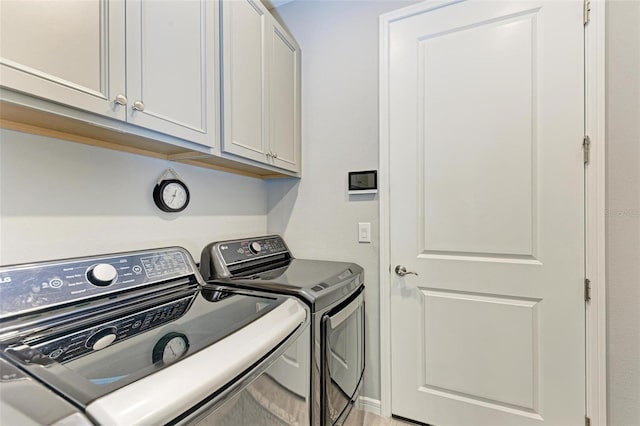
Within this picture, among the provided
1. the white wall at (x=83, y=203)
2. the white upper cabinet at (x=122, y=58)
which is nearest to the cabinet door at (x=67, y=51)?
the white upper cabinet at (x=122, y=58)

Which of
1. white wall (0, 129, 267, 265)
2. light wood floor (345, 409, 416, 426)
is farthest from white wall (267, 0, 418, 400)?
white wall (0, 129, 267, 265)

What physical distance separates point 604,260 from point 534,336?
49 cm

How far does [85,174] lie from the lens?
3.59 ft

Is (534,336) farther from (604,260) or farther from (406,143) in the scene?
(406,143)

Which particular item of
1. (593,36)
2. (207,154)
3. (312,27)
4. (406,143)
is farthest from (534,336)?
(312,27)

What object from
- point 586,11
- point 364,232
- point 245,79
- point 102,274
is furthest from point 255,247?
point 586,11

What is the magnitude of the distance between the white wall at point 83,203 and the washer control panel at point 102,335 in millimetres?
409

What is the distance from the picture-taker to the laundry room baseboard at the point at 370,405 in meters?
1.76

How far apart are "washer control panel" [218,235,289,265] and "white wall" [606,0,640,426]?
5.60 feet

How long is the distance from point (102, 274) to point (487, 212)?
5.71 feet

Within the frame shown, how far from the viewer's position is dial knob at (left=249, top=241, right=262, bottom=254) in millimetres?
1643

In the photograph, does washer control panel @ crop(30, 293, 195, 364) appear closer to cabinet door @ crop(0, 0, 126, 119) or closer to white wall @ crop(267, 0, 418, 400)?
cabinet door @ crop(0, 0, 126, 119)

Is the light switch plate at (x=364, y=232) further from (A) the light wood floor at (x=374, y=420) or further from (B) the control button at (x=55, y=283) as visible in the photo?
(B) the control button at (x=55, y=283)

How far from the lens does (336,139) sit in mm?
1907
